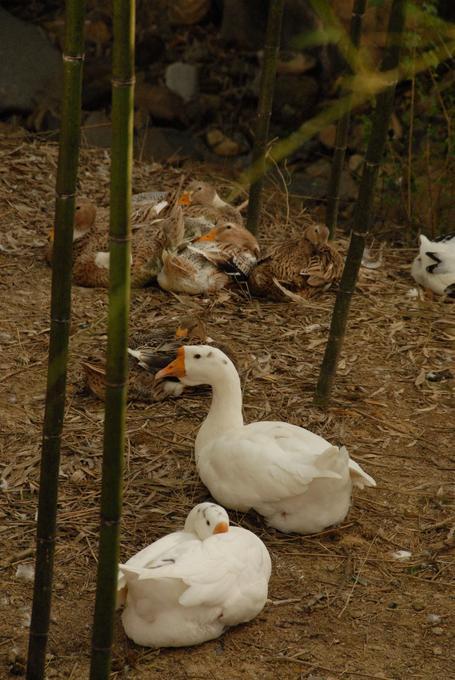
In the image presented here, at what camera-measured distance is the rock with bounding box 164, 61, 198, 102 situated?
8.05m

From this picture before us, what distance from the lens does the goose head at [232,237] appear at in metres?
5.18

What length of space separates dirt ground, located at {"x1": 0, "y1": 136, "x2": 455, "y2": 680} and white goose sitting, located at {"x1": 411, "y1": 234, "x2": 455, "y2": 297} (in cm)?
12

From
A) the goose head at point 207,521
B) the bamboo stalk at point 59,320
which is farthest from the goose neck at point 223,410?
the bamboo stalk at point 59,320

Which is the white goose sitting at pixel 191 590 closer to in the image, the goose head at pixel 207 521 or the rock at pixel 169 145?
the goose head at pixel 207 521

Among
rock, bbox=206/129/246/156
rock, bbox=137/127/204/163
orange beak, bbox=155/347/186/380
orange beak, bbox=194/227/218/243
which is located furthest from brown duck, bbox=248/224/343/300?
rock, bbox=206/129/246/156

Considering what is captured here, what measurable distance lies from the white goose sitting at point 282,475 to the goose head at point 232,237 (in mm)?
1903

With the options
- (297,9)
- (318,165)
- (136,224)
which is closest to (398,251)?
(136,224)

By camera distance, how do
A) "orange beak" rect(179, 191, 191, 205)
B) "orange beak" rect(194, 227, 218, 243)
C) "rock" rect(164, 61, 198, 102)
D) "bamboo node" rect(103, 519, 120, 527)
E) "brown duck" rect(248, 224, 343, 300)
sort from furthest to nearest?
1. "rock" rect(164, 61, 198, 102)
2. "orange beak" rect(179, 191, 191, 205)
3. "orange beak" rect(194, 227, 218, 243)
4. "brown duck" rect(248, 224, 343, 300)
5. "bamboo node" rect(103, 519, 120, 527)

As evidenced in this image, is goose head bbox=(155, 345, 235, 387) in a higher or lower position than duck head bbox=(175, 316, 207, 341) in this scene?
higher

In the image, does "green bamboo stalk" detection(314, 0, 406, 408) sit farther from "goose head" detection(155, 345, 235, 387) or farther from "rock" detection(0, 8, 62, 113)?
"rock" detection(0, 8, 62, 113)

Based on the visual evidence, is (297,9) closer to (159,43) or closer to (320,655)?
(159,43)

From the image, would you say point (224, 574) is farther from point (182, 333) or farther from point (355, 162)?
point (355, 162)

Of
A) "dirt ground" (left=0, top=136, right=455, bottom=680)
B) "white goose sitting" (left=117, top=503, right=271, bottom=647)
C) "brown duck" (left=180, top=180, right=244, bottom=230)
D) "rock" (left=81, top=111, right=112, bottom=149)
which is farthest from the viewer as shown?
"rock" (left=81, top=111, right=112, bottom=149)

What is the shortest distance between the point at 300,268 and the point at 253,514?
196 centimetres
